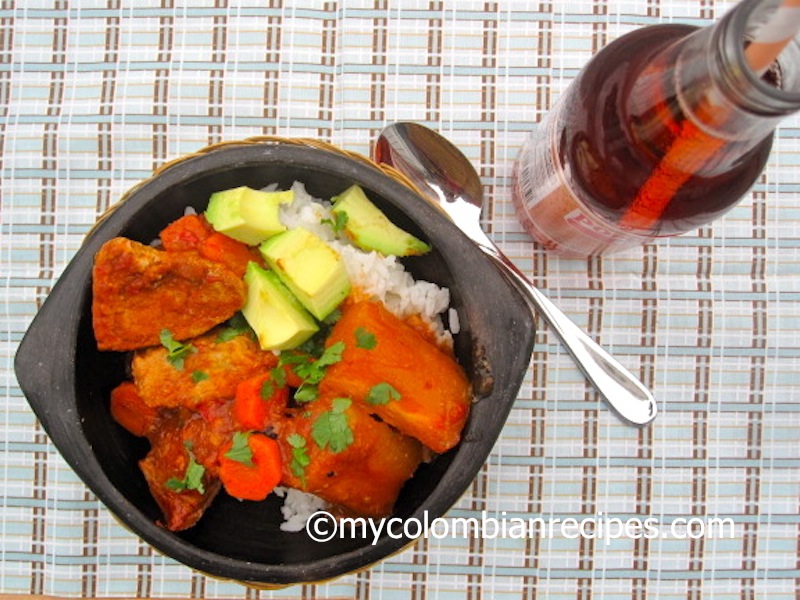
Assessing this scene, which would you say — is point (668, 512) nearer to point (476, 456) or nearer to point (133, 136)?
point (476, 456)

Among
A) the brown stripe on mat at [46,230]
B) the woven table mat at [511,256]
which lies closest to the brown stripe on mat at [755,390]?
the woven table mat at [511,256]

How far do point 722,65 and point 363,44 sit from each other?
2.94 ft

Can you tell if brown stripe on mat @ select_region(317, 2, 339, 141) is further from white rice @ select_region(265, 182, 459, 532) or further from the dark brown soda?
the dark brown soda

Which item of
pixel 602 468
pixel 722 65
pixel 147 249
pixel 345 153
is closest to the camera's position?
pixel 722 65

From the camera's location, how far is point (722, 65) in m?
0.79

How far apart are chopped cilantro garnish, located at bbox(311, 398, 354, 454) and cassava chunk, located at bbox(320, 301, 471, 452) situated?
0.10ft

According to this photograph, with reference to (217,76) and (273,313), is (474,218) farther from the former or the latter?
(217,76)

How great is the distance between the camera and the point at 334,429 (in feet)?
3.73

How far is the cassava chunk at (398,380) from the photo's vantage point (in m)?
1.14

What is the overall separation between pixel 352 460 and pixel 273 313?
26 cm

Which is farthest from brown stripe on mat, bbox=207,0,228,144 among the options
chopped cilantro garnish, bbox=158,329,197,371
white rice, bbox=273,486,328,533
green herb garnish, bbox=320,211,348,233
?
white rice, bbox=273,486,328,533

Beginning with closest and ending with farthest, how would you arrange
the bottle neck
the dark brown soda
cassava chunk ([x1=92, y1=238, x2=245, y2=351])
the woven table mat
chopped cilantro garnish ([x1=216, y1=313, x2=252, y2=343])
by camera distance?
the bottle neck → the dark brown soda → cassava chunk ([x1=92, y1=238, x2=245, y2=351]) → chopped cilantro garnish ([x1=216, y1=313, x2=252, y2=343]) → the woven table mat

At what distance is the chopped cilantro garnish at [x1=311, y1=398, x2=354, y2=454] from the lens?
1134mm

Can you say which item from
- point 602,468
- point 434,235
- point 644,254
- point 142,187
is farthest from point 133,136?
point 602,468
